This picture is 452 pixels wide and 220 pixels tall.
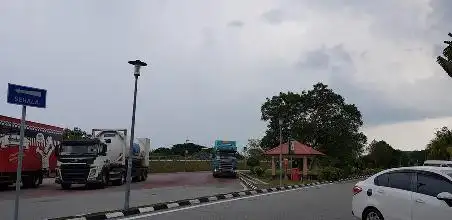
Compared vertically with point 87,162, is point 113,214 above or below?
below

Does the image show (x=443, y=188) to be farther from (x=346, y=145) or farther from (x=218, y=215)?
(x=346, y=145)

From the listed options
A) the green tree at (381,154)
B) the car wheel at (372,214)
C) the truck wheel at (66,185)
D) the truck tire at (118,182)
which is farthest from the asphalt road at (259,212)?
the green tree at (381,154)

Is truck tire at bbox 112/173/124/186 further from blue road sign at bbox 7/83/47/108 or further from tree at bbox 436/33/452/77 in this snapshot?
blue road sign at bbox 7/83/47/108

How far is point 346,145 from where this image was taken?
6856 centimetres

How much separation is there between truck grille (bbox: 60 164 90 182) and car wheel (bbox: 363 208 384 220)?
64.7 ft

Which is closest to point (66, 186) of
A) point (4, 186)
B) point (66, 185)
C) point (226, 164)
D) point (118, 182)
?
point (66, 185)

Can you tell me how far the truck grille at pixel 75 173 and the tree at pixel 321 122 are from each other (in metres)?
40.5

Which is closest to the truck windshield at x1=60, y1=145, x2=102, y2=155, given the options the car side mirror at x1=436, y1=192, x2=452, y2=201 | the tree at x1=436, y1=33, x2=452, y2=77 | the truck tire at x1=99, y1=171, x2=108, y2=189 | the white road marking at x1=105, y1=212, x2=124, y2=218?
the truck tire at x1=99, y1=171, x2=108, y2=189

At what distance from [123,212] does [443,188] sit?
8.64 metres

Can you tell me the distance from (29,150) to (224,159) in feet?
75.2

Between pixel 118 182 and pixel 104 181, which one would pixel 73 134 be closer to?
pixel 118 182

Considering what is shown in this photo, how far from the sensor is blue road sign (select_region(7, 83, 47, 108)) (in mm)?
10234

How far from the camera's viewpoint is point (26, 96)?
10578mm

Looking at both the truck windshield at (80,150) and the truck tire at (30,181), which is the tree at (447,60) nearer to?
the truck windshield at (80,150)
